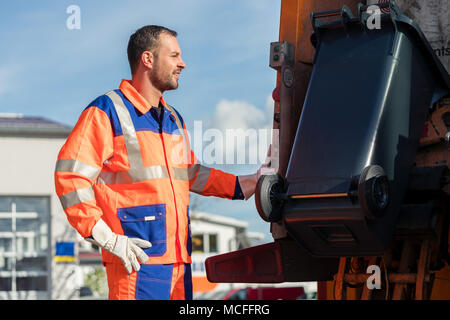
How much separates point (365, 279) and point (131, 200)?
42.3 inches

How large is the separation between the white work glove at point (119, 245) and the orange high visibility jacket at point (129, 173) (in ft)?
0.19

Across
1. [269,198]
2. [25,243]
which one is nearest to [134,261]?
[269,198]

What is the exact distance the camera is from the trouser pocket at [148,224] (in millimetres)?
3008

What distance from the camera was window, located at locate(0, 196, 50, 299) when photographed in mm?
18406

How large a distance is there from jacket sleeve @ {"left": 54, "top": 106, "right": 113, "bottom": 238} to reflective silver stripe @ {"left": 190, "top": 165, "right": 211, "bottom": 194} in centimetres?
58

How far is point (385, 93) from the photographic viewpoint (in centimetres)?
308

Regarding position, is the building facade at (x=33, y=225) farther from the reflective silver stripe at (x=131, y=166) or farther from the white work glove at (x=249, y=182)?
the reflective silver stripe at (x=131, y=166)

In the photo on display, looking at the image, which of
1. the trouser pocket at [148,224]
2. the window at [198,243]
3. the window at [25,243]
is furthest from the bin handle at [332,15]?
the window at [198,243]

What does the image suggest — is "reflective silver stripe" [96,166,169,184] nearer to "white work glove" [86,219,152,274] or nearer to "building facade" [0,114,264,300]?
"white work glove" [86,219,152,274]

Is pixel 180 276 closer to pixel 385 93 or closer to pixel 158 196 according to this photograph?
pixel 158 196

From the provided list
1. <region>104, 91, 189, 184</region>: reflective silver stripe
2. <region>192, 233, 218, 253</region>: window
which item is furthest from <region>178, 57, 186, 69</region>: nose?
<region>192, 233, 218, 253</region>: window

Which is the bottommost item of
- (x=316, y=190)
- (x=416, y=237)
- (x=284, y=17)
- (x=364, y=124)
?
(x=416, y=237)

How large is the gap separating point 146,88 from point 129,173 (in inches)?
15.4
